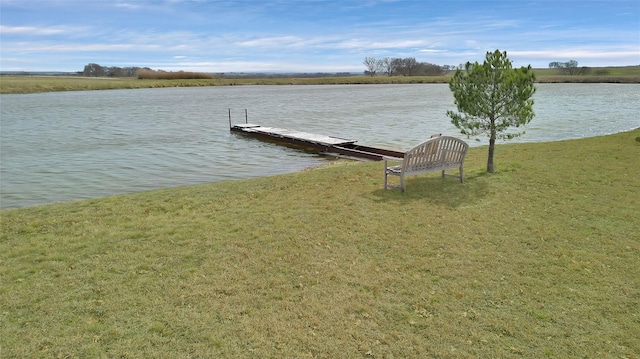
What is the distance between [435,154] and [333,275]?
5307 millimetres

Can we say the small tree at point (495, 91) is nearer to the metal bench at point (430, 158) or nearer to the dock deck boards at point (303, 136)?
the metal bench at point (430, 158)

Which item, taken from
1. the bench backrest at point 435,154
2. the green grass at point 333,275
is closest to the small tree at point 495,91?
the bench backrest at point 435,154

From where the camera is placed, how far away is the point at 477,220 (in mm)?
7793

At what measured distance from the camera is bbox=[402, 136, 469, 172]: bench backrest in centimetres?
962

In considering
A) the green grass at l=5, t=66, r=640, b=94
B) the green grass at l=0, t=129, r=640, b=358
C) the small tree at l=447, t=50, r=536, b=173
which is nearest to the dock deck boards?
the small tree at l=447, t=50, r=536, b=173

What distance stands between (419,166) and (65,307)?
7250 mm

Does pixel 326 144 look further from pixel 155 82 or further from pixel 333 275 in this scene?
pixel 155 82

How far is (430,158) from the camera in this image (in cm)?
1005

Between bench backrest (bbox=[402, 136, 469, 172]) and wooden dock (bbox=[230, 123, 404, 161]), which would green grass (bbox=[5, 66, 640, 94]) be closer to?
wooden dock (bbox=[230, 123, 404, 161])

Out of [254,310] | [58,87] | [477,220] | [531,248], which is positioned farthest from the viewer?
[58,87]

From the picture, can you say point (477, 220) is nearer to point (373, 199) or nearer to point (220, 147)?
point (373, 199)

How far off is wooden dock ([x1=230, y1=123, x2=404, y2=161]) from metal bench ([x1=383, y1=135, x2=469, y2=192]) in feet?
24.5

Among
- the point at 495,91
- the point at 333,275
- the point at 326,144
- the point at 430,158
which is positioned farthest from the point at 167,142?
the point at 333,275

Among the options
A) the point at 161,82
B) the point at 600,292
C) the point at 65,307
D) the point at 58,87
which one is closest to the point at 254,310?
the point at 65,307
